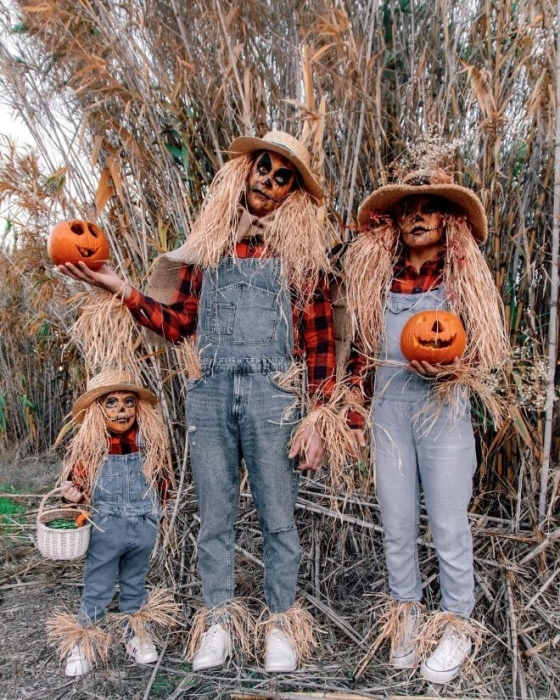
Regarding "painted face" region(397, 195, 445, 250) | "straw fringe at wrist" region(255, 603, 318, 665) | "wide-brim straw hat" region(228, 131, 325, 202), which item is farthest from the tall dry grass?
"straw fringe at wrist" region(255, 603, 318, 665)

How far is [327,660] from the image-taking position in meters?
2.22

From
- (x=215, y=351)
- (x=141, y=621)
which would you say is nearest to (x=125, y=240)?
(x=215, y=351)

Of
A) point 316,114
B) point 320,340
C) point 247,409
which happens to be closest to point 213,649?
point 247,409

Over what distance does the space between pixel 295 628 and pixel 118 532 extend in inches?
26.6

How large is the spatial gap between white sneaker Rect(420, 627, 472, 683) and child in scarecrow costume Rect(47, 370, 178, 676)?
0.94m

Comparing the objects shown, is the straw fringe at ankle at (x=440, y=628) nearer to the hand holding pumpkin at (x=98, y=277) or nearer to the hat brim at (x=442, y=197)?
the hat brim at (x=442, y=197)

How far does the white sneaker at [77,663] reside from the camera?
2102mm

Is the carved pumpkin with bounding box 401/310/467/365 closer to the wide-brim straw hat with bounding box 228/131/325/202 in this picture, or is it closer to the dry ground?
the wide-brim straw hat with bounding box 228/131/325/202

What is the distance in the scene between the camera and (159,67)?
2.69 m

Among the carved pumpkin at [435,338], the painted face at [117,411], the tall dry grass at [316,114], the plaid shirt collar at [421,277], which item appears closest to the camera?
the carved pumpkin at [435,338]

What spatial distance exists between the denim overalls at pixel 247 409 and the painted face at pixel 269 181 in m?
0.21

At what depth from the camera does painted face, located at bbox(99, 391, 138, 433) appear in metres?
2.17

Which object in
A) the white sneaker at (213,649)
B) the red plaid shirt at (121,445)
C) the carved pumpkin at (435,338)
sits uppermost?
the carved pumpkin at (435,338)

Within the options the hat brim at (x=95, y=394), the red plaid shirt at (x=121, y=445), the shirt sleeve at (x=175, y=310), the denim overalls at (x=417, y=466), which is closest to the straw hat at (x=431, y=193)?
the denim overalls at (x=417, y=466)
